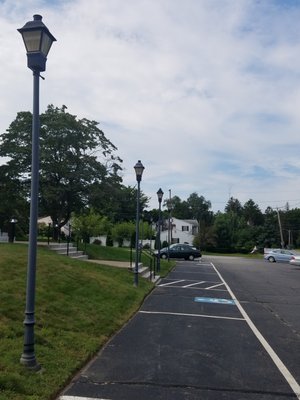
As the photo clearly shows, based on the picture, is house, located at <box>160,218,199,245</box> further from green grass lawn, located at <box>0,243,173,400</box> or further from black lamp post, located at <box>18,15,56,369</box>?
black lamp post, located at <box>18,15,56,369</box>

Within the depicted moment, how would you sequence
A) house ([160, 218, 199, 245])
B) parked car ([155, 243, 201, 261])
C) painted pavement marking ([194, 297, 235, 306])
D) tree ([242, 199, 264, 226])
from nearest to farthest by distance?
painted pavement marking ([194, 297, 235, 306]) < parked car ([155, 243, 201, 261]) < house ([160, 218, 199, 245]) < tree ([242, 199, 264, 226])

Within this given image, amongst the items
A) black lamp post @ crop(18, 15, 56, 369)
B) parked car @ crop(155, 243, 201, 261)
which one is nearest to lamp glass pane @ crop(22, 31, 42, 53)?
black lamp post @ crop(18, 15, 56, 369)

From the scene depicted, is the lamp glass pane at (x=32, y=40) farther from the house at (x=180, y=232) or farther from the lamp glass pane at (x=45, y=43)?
the house at (x=180, y=232)

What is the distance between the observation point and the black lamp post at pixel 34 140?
6.27 meters

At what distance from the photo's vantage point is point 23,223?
92.2 ft

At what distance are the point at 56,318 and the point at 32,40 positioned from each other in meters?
5.10

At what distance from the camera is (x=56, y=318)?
29.9 feet

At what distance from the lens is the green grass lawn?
5871 millimetres

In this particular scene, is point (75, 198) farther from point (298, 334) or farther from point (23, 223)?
point (298, 334)

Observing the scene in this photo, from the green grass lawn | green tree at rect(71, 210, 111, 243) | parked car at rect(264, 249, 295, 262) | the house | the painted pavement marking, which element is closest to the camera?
the green grass lawn

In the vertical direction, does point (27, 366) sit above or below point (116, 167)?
below

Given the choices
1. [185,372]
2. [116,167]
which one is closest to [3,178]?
[116,167]

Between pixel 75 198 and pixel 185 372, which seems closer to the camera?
pixel 185 372

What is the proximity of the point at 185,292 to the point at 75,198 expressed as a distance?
13.9 m
